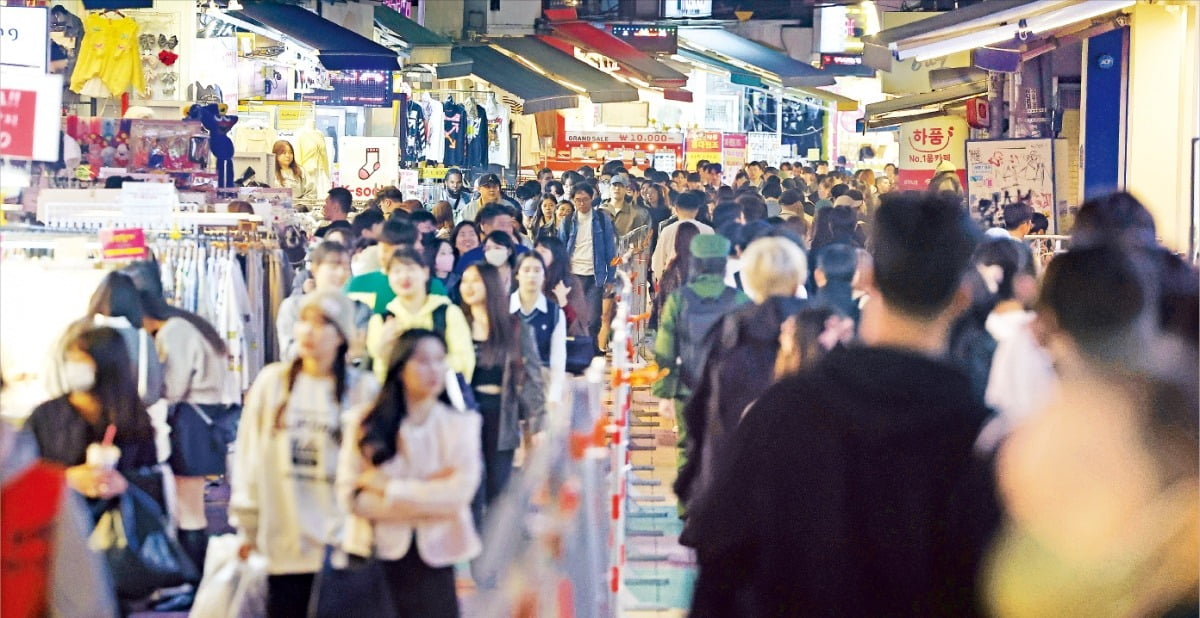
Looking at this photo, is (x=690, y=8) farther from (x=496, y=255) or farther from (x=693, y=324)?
(x=693, y=324)

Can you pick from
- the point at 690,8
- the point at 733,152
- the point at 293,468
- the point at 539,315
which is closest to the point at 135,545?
the point at 293,468

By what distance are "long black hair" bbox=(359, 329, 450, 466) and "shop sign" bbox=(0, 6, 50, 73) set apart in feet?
15.3

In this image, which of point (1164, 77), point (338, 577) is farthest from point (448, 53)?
point (338, 577)

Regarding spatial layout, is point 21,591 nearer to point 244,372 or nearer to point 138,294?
point 138,294

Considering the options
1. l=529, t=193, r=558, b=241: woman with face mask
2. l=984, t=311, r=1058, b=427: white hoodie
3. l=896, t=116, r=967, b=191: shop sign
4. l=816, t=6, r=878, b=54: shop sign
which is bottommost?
l=984, t=311, r=1058, b=427: white hoodie

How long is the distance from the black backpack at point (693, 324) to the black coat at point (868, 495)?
5472 mm

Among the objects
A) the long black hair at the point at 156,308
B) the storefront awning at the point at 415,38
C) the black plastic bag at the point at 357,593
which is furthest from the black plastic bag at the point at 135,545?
the storefront awning at the point at 415,38

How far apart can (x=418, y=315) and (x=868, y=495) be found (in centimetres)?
487

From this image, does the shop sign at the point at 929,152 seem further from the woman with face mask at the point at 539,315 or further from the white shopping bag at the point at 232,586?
the white shopping bag at the point at 232,586

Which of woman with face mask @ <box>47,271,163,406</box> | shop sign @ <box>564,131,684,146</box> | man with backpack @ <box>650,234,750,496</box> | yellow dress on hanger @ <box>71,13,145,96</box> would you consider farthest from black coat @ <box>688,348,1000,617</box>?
shop sign @ <box>564,131,684,146</box>

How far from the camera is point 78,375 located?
6.12 metres

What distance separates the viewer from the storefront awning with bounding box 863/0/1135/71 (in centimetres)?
1075

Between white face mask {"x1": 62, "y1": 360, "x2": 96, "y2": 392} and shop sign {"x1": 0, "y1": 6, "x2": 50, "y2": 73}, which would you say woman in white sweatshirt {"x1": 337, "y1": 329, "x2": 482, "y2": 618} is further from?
shop sign {"x1": 0, "y1": 6, "x2": 50, "y2": 73}

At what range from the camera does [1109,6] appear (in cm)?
1044
